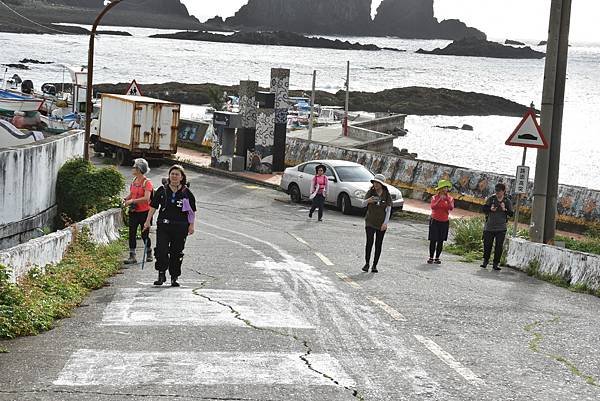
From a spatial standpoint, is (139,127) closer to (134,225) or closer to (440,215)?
(440,215)

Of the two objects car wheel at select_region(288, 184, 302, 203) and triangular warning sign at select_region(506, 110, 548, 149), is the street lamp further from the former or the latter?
triangular warning sign at select_region(506, 110, 548, 149)

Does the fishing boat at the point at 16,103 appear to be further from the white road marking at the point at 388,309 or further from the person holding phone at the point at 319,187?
the white road marking at the point at 388,309

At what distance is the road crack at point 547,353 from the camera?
9.45 metres

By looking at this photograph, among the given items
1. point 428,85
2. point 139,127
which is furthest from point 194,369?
point 428,85

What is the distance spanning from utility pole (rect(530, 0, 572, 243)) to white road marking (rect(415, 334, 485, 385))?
10349 millimetres

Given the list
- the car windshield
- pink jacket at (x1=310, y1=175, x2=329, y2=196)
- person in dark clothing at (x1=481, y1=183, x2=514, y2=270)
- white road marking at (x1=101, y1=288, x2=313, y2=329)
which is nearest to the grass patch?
white road marking at (x1=101, y1=288, x2=313, y2=329)

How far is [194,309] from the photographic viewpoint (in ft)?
39.1

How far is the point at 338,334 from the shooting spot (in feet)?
35.1

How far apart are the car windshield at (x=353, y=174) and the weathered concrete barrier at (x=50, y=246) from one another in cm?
1267

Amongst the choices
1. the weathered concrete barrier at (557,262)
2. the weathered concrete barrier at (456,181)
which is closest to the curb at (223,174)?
the weathered concrete barrier at (456,181)

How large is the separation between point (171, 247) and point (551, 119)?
9.29m

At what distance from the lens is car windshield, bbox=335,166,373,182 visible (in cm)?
3198

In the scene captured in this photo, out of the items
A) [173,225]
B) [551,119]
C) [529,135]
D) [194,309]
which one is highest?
[551,119]

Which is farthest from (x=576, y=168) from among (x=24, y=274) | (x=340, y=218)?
(x=24, y=274)
